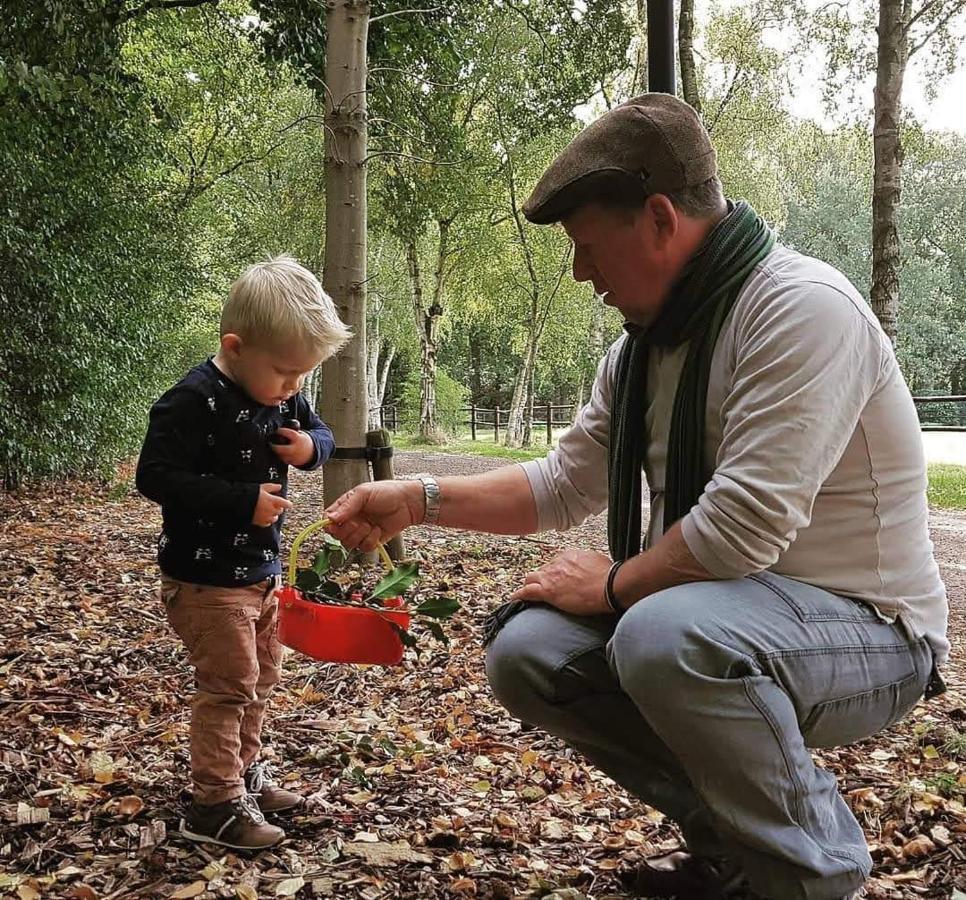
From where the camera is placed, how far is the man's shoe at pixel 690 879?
1.92 meters

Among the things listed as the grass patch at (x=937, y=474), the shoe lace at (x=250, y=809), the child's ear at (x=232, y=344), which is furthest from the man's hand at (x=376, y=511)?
the grass patch at (x=937, y=474)

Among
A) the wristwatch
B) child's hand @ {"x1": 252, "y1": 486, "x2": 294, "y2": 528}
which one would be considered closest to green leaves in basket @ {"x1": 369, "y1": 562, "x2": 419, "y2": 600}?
the wristwatch

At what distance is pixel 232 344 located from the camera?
7.60 feet

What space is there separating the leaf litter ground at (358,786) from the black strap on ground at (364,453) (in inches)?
41.2

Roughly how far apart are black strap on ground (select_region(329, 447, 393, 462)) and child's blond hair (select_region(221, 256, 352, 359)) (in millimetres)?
2504

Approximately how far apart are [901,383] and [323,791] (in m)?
1.85

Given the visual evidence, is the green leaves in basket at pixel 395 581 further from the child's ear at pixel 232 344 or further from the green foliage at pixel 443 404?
the green foliage at pixel 443 404

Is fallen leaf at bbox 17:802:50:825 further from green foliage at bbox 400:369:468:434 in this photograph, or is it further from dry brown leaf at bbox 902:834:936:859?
green foliage at bbox 400:369:468:434

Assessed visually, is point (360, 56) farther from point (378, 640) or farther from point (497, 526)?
point (378, 640)

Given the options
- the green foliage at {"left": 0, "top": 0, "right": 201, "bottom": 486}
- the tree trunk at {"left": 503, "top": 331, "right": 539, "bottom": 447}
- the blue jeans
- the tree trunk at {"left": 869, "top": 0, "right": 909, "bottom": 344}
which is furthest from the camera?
the tree trunk at {"left": 503, "top": 331, "right": 539, "bottom": 447}

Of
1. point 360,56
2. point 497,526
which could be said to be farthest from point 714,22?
point 497,526

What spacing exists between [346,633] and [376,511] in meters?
0.37

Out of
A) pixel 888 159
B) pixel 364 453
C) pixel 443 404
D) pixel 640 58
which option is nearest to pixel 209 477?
pixel 364 453

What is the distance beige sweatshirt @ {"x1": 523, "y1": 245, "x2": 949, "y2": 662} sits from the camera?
5.42 ft
